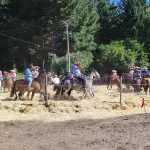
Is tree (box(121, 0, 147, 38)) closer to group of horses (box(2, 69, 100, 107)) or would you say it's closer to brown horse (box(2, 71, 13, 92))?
brown horse (box(2, 71, 13, 92))

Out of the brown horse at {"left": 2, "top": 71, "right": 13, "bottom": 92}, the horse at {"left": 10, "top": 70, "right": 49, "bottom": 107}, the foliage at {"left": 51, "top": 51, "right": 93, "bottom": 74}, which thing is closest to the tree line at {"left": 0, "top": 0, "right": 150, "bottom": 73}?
the foliage at {"left": 51, "top": 51, "right": 93, "bottom": 74}

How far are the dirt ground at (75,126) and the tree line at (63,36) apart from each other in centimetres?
2907

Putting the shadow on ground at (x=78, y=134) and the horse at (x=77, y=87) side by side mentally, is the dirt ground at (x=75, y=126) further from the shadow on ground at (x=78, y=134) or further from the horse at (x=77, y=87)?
the horse at (x=77, y=87)

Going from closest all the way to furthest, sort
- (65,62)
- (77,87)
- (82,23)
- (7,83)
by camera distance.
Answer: (77,87), (7,83), (65,62), (82,23)

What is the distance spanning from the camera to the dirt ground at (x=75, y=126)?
10.3m

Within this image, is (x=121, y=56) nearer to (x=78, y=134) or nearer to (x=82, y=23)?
(x=82, y=23)

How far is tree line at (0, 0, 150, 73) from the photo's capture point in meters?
48.7

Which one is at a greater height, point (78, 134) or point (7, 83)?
point (7, 83)

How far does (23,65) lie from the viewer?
53.2 metres

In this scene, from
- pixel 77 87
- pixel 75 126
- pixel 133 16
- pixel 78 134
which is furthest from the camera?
pixel 133 16

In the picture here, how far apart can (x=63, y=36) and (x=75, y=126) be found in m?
38.1

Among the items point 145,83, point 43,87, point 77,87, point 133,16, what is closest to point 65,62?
point 133,16

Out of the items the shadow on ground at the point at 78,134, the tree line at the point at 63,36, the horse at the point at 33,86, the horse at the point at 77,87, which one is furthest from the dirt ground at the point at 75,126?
the tree line at the point at 63,36

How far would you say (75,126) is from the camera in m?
13.4
